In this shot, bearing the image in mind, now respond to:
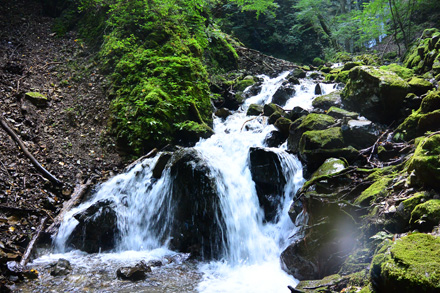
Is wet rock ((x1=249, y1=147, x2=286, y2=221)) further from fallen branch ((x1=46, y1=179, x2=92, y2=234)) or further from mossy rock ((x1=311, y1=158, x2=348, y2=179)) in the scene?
fallen branch ((x1=46, y1=179, x2=92, y2=234))

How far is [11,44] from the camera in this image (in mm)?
9117

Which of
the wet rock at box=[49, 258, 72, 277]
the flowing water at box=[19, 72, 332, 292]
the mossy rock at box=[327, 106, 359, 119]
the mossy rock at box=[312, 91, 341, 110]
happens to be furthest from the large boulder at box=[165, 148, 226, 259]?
the mossy rock at box=[312, 91, 341, 110]

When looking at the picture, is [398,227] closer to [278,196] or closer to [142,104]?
[278,196]

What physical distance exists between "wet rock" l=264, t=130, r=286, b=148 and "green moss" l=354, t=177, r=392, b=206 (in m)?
3.28

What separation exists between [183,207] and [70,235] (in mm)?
2210

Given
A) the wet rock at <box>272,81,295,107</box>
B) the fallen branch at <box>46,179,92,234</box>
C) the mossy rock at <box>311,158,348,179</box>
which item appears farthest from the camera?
the wet rock at <box>272,81,295,107</box>

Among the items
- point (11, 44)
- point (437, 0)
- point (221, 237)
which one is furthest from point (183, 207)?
point (437, 0)

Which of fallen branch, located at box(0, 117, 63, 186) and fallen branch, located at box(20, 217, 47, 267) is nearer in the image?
fallen branch, located at box(20, 217, 47, 267)

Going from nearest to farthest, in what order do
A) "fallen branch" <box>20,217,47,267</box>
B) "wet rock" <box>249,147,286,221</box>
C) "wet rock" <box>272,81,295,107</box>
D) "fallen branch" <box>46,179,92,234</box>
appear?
"fallen branch" <box>20,217,47,267</box>, "fallen branch" <box>46,179,92,234</box>, "wet rock" <box>249,147,286,221</box>, "wet rock" <box>272,81,295,107</box>

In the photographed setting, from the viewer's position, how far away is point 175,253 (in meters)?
5.05

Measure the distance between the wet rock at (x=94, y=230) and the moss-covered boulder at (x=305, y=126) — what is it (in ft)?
14.1

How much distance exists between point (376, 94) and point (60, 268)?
720 cm

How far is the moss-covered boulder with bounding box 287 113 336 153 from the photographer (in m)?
6.05

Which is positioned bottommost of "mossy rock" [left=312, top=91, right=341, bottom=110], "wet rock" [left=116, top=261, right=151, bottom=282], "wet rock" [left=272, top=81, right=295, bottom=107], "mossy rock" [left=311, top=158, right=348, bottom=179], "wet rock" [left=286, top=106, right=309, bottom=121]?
"wet rock" [left=116, top=261, right=151, bottom=282]
